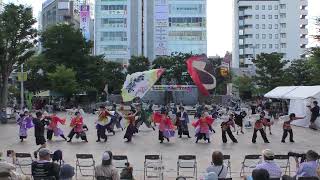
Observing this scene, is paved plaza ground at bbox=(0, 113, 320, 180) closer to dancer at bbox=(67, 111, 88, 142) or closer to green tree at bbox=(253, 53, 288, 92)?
dancer at bbox=(67, 111, 88, 142)

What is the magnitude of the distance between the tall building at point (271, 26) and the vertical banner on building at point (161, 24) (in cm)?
2239

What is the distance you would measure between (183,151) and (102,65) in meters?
54.4

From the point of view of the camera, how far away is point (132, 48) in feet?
409

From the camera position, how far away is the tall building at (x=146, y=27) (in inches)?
4862

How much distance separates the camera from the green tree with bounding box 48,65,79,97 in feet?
205

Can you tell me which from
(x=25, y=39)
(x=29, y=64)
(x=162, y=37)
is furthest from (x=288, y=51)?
(x=25, y=39)

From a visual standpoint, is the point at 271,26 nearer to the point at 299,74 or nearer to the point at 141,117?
the point at 299,74

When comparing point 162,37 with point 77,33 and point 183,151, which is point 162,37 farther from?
point 183,151

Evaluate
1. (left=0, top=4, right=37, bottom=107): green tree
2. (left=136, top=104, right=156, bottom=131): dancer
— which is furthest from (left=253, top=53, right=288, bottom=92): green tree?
(left=136, top=104, right=156, bottom=131): dancer

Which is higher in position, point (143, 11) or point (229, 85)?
point (143, 11)

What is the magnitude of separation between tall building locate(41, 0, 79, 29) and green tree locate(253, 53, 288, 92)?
287ft

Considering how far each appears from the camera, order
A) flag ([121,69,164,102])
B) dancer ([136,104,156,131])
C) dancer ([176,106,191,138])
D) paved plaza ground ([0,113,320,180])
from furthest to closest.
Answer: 1. flag ([121,69,164,102])
2. dancer ([136,104,156,131])
3. dancer ([176,106,191,138])
4. paved plaza ground ([0,113,320,180])

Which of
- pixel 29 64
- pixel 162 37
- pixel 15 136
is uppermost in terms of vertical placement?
pixel 162 37

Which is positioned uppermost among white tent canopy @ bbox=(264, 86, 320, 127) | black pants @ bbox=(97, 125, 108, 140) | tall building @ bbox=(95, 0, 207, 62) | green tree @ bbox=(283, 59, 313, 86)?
tall building @ bbox=(95, 0, 207, 62)
